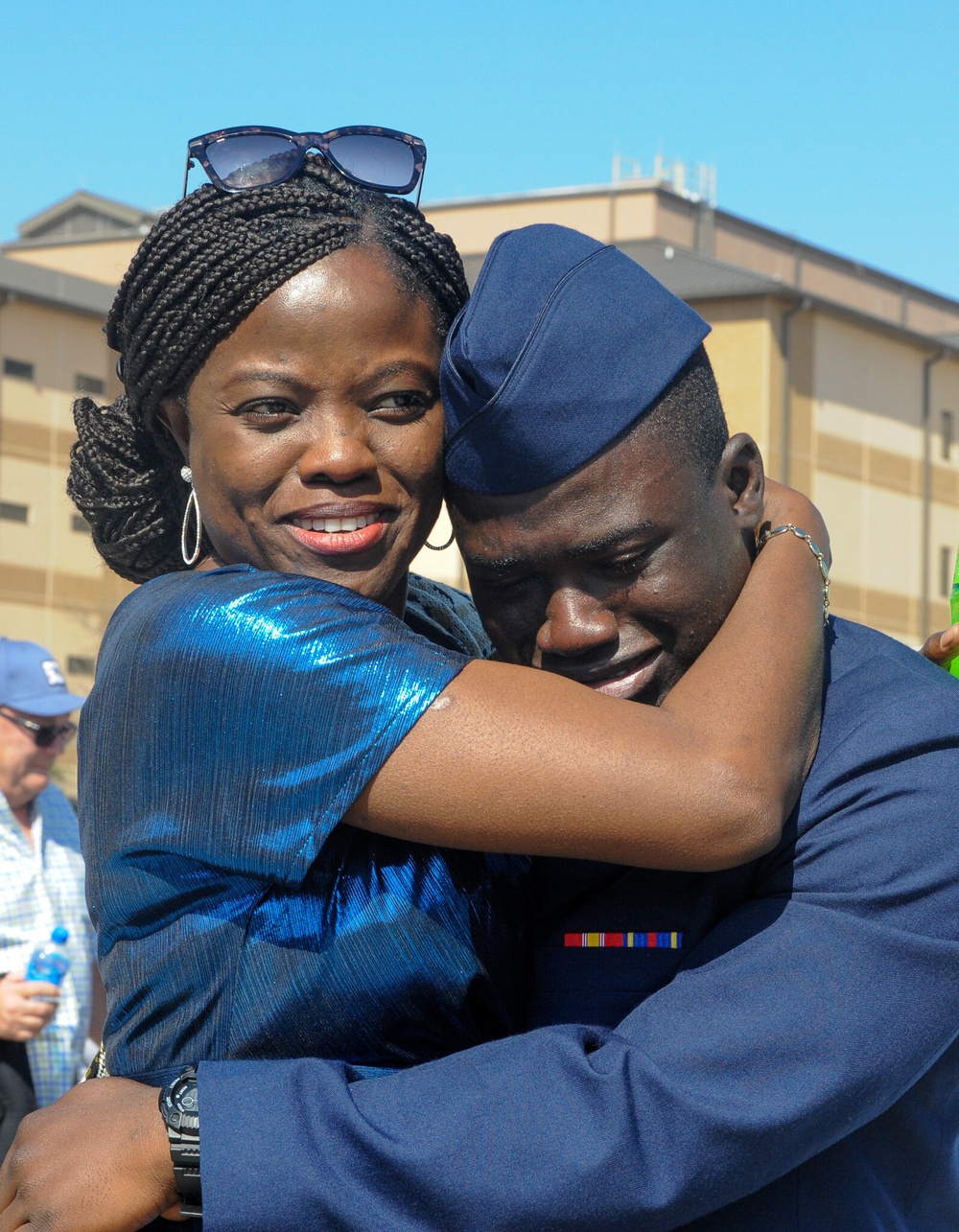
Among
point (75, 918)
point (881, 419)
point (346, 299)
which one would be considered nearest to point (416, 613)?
point (346, 299)

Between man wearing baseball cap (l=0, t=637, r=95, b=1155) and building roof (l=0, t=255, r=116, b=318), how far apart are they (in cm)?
2168

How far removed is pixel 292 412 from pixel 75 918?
14.0 ft

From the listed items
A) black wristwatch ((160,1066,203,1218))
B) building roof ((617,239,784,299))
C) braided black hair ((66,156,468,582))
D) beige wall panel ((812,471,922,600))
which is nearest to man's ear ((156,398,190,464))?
braided black hair ((66,156,468,582))

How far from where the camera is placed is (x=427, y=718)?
188cm

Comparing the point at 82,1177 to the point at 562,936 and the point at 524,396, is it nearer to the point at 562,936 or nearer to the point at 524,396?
the point at 562,936

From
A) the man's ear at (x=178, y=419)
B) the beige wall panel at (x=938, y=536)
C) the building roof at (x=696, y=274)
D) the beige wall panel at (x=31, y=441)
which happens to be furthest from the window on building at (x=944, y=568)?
the man's ear at (x=178, y=419)

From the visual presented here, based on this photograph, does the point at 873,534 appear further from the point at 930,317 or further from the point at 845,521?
the point at 930,317

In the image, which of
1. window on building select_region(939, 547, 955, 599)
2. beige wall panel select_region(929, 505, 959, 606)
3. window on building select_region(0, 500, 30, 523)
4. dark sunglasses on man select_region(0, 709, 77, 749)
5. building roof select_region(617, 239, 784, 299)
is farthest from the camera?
beige wall panel select_region(929, 505, 959, 606)

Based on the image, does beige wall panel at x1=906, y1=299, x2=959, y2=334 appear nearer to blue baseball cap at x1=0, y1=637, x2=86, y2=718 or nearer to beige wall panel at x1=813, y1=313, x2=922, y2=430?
beige wall panel at x1=813, y1=313, x2=922, y2=430

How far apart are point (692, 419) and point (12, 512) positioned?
2639cm

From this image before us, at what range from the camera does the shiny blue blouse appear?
1901mm

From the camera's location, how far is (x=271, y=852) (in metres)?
1.91

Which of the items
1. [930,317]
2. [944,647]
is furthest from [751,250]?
[944,647]

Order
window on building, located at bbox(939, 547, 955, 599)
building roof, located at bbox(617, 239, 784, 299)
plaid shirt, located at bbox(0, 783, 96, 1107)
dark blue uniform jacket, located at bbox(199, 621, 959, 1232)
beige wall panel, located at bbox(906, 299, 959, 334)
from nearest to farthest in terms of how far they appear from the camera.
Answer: dark blue uniform jacket, located at bbox(199, 621, 959, 1232) → plaid shirt, located at bbox(0, 783, 96, 1107) → building roof, located at bbox(617, 239, 784, 299) → window on building, located at bbox(939, 547, 955, 599) → beige wall panel, located at bbox(906, 299, 959, 334)
